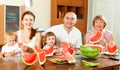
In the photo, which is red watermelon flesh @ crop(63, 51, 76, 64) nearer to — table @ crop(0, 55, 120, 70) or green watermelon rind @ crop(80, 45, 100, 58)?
table @ crop(0, 55, 120, 70)

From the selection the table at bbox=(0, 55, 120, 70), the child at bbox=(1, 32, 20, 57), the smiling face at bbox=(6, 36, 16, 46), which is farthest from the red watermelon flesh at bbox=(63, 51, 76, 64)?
the smiling face at bbox=(6, 36, 16, 46)

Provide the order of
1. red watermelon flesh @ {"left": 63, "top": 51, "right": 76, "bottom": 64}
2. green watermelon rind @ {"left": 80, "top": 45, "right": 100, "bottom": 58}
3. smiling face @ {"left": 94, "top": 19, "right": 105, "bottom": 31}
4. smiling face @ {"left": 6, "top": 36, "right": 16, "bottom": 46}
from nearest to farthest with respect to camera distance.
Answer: red watermelon flesh @ {"left": 63, "top": 51, "right": 76, "bottom": 64} → green watermelon rind @ {"left": 80, "top": 45, "right": 100, "bottom": 58} → smiling face @ {"left": 6, "top": 36, "right": 16, "bottom": 46} → smiling face @ {"left": 94, "top": 19, "right": 105, "bottom": 31}

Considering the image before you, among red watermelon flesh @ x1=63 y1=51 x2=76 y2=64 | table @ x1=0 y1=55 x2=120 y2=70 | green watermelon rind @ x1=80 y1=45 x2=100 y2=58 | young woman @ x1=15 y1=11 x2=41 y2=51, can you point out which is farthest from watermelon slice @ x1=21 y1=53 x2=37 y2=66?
young woman @ x1=15 y1=11 x2=41 y2=51

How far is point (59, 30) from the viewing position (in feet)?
10.8

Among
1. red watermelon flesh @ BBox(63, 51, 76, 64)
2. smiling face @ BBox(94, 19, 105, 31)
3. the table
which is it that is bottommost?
the table

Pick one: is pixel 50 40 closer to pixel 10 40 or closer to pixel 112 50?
pixel 10 40

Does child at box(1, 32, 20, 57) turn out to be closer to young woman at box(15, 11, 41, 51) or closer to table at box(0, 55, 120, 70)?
young woman at box(15, 11, 41, 51)

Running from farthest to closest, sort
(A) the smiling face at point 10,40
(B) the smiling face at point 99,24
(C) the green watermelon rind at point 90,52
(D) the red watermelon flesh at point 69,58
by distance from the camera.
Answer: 1. (B) the smiling face at point 99,24
2. (A) the smiling face at point 10,40
3. (C) the green watermelon rind at point 90,52
4. (D) the red watermelon flesh at point 69,58

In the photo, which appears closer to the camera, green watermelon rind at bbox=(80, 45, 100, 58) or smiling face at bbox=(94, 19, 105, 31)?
green watermelon rind at bbox=(80, 45, 100, 58)

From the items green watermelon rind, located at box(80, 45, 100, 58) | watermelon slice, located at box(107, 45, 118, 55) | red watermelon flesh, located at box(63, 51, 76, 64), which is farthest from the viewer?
watermelon slice, located at box(107, 45, 118, 55)

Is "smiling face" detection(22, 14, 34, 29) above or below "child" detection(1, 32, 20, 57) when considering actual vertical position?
above

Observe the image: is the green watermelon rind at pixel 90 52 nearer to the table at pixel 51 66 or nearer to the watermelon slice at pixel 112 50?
the table at pixel 51 66

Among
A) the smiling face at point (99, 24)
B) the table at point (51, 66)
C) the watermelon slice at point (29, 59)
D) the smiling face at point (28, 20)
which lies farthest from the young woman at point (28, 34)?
the watermelon slice at point (29, 59)

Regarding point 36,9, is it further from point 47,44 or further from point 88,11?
point 47,44
